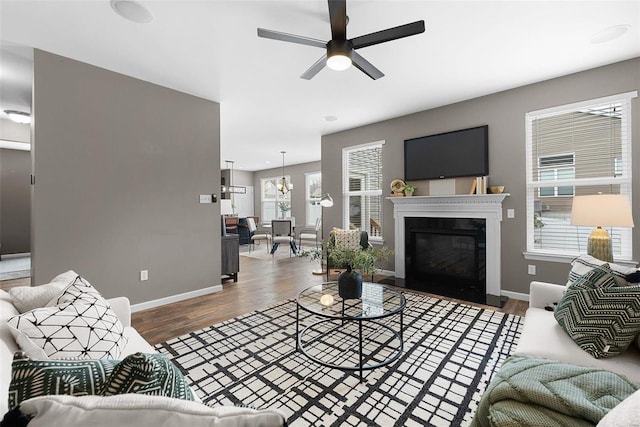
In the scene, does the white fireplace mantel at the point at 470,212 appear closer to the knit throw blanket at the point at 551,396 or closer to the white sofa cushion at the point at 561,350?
the white sofa cushion at the point at 561,350

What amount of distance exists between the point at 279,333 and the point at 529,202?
3385 millimetres

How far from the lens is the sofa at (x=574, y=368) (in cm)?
98

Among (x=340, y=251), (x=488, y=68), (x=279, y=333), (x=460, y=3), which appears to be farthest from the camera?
(x=488, y=68)

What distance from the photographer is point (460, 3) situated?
2135 millimetres

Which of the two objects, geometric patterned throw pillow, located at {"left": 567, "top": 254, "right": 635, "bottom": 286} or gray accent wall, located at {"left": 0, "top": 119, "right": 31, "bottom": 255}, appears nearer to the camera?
geometric patterned throw pillow, located at {"left": 567, "top": 254, "right": 635, "bottom": 286}

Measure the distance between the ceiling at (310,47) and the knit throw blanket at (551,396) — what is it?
244 cm

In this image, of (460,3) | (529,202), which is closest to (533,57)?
(460,3)

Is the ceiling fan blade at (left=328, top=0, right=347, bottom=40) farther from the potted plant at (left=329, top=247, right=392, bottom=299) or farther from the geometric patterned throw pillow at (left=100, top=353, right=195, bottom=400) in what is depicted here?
the geometric patterned throw pillow at (left=100, top=353, right=195, bottom=400)

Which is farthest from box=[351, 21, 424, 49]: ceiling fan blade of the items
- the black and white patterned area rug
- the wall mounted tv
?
the wall mounted tv

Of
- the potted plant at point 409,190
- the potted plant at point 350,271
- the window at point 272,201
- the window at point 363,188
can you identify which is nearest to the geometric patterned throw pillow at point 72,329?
the potted plant at point 350,271

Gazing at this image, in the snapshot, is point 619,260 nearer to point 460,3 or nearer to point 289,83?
point 460,3

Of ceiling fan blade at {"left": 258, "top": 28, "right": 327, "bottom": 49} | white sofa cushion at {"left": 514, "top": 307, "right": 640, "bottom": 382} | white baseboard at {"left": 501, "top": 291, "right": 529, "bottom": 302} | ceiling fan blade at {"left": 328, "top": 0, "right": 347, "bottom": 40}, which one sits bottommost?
white baseboard at {"left": 501, "top": 291, "right": 529, "bottom": 302}

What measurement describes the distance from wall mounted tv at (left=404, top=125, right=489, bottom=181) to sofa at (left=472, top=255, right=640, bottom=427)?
2.28 m

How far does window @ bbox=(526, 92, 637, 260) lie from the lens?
119 inches
